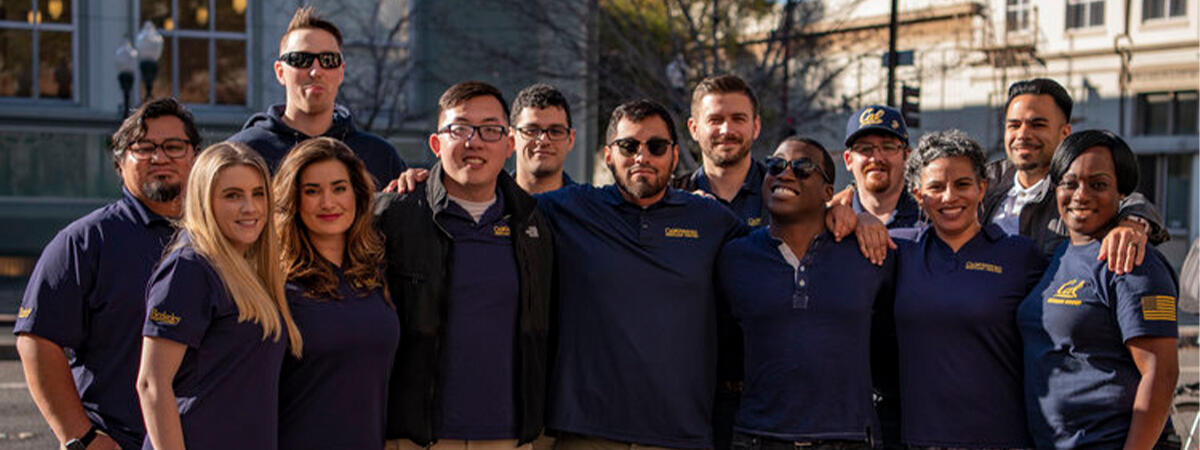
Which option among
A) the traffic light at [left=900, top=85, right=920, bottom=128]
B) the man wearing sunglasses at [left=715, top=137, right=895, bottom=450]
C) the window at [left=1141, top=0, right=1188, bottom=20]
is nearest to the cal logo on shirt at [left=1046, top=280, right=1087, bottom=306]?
the man wearing sunglasses at [left=715, top=137, right=895, bottom=450]

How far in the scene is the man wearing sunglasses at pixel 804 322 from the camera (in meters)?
4.18

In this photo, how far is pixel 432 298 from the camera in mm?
4211

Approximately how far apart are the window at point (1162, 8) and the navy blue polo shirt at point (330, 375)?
28234 millimetres

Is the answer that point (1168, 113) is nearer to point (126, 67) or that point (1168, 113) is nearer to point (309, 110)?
point (126, 67)

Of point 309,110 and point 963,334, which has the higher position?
point 309,110

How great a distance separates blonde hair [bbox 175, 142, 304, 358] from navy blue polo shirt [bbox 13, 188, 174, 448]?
45cm

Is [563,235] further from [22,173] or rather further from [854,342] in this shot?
[22,173]

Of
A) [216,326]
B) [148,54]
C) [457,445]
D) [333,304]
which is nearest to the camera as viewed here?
[216,326]

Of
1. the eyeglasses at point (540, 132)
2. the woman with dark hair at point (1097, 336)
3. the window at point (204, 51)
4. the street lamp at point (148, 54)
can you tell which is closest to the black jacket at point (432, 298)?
the eyeglasses at point (540, 132)

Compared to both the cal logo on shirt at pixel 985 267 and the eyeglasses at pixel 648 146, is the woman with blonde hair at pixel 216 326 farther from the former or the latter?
the cal logo on shirt at pixel 985 267

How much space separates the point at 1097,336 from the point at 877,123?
5.02 ft

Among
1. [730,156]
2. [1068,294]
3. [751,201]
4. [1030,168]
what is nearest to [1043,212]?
[1030,168]

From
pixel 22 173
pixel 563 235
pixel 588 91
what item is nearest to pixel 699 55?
pixel 588 91

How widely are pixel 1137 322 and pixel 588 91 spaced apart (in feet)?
52.3
